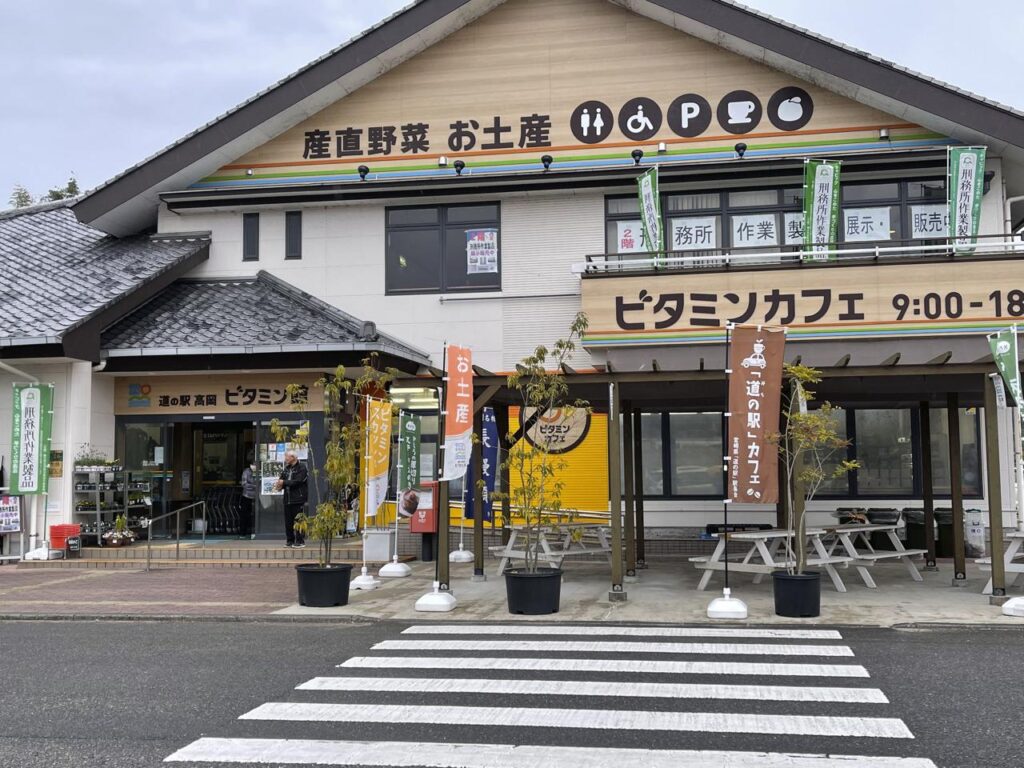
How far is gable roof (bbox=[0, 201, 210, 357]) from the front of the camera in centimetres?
1495

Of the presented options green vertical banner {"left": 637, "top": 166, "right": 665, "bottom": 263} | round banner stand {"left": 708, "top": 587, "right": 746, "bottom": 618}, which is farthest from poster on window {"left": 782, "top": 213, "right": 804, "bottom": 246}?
round banner stand {"left": 708, "top": 587, "right": 746, "bottom": 618}

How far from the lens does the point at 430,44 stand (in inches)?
688

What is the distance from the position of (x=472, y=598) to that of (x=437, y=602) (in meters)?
0.97

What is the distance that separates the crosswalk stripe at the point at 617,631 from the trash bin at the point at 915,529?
7.11 m

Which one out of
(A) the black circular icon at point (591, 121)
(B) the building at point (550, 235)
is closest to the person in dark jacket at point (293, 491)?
(B) the building at point (550, 235)

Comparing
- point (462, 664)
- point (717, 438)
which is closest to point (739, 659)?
point (462, 664)

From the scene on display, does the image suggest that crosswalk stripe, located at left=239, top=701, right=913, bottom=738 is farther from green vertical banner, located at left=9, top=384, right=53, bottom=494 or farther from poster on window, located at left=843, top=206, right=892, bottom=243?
poster on window, located at left=843, top=206, right=892, bottom=243

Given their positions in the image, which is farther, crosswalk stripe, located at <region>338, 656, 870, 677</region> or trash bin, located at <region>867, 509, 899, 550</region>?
trash bin, located at <region>867, 509, 899, 550</region>

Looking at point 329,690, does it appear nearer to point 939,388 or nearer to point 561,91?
point 939,388

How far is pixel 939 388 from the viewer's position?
467 inches

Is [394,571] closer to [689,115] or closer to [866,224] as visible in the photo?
[689,115]

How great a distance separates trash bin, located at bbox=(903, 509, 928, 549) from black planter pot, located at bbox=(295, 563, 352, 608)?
32.1 ft

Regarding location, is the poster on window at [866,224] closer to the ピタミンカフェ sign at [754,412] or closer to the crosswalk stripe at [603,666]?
the ピタミンカフェ sign at [754,412]

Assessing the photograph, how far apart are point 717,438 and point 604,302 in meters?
3.85
